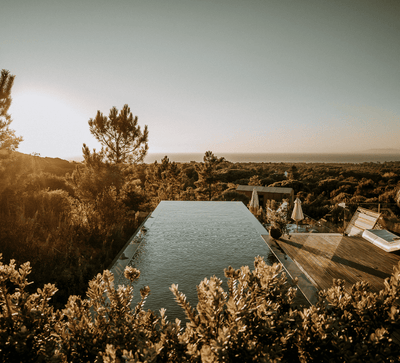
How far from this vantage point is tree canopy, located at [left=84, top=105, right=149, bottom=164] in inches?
549

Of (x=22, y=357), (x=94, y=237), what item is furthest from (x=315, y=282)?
(x=94, y=237)

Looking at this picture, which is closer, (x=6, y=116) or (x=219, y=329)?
(x=219, y=329)

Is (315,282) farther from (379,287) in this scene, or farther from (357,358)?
(357,358)

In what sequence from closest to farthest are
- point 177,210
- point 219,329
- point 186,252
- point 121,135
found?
1. point 219,329
2. point 186,252
3. point 177,210
4. point 121,135

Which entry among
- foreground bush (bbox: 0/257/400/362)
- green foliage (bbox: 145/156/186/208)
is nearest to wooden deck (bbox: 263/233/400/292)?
foreground bush (bbox: 0/257/400/362)

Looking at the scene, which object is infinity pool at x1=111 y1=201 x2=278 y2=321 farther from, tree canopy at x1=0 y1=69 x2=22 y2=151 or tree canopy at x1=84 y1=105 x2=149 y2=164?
tree canopy at x1=84 y1=105 x2=149 y2=164

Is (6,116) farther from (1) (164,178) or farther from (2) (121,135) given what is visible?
(1) (164,178)

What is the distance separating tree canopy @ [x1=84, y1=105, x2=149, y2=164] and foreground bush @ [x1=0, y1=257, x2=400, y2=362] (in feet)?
43.2

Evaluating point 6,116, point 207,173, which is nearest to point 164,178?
point 207,173

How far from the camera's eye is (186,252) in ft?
15.4

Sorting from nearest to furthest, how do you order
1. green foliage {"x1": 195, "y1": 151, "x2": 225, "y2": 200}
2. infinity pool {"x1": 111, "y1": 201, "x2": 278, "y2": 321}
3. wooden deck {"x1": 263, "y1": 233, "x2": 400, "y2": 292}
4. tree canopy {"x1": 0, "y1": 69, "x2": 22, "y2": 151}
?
infinity pool {"x1": 111, "y1": 201, "x2": 278, "y2": 321} → wooden deck {"x1": 263, "y1": 233, "x2": 400, "y2": 292} → tree canopy {"x1": 0, "y1": 69, "x2": 22, "y2": 151} → green foliage {"x1": 195, "y1": 151, "x2": 225, "y2": 200}

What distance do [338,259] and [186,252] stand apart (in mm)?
3138

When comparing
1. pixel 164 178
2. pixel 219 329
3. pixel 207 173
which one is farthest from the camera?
pixel 207 173

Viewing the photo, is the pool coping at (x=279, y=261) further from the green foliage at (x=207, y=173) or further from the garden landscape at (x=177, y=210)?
the green foliage at (x=207, y=173)
